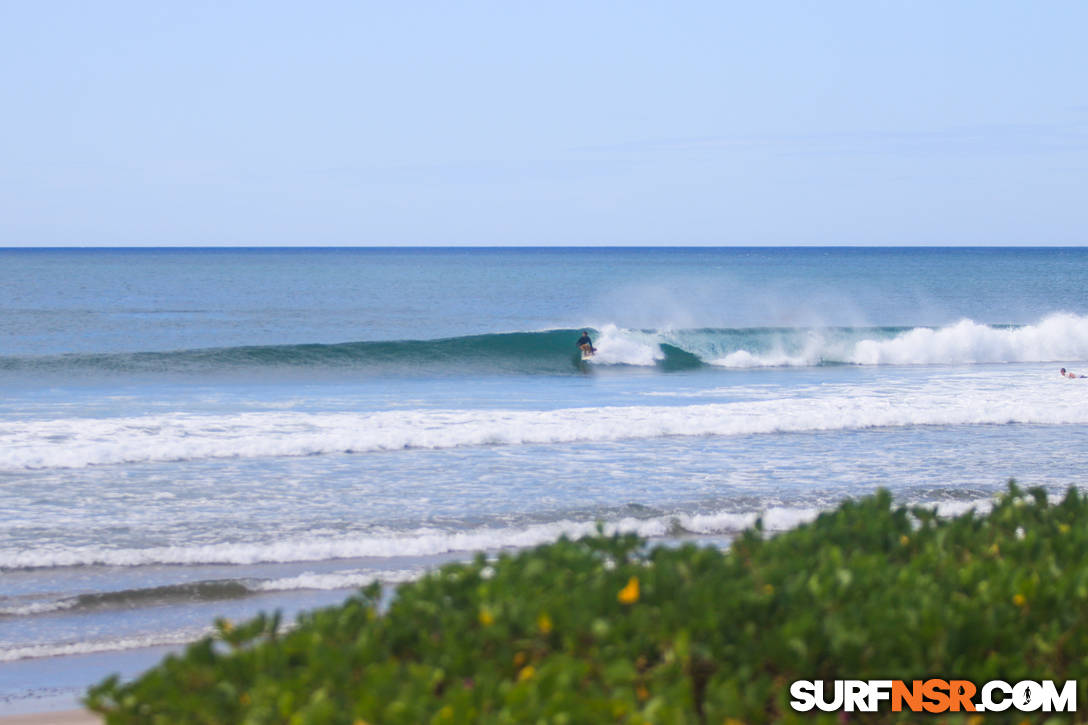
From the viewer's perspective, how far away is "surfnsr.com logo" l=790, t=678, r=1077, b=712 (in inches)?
109

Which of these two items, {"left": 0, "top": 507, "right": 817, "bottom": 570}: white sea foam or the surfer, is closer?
{"left": 0, "top": 507, "right": 817, "bottom": 570}: white sea foam

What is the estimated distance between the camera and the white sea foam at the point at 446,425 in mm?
12672

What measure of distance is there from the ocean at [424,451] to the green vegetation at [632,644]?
11.0 feet

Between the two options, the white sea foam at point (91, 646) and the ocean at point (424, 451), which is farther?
the ocean at point (424, 451)

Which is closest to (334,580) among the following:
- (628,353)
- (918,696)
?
(918,696)

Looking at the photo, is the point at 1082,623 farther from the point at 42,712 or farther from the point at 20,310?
the point at 20,310

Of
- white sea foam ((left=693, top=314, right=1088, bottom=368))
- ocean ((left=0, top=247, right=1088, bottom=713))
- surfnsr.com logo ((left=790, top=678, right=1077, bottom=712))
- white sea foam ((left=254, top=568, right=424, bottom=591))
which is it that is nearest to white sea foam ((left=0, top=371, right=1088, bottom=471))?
ocean ((left=0, top=247, right=1088, bottom=713))

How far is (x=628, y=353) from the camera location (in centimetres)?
2891

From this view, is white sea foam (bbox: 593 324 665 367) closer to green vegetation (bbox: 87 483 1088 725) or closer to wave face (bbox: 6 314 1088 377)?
wave face (bbox: 6 314 1088 377)

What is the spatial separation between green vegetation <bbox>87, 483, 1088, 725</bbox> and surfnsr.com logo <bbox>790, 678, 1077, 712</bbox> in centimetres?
3

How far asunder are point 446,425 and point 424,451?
65.7 inches

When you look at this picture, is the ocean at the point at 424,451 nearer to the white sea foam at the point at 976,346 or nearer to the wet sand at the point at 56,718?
the white sea foam at the point at 976,346

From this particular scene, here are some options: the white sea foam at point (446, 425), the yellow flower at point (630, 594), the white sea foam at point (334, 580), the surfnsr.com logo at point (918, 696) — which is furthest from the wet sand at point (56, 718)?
the white sea foam at point (446, 425)

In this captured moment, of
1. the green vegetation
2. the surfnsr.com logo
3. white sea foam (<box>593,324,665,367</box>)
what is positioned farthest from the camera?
white sea foam (<box>593,324,665,367</box>)
